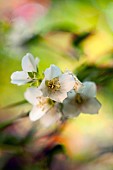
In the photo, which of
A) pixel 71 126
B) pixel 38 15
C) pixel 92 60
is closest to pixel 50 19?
pixel 38 15

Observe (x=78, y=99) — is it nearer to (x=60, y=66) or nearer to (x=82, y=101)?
(x=82, y=101)

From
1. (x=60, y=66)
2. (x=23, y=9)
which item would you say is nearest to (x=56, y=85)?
(x=60, y=66)

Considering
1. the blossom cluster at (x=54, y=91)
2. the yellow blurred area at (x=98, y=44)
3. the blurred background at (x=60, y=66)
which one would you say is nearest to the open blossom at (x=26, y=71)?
the blossom cluster at (x=54, y=91)

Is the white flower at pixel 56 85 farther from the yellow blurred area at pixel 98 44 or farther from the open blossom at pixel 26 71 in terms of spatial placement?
the yellow blurred area at pixel 98 44

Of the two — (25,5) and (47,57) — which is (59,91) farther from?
(25,5)

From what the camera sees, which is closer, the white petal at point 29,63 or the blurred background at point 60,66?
the white petal at point 29,63
